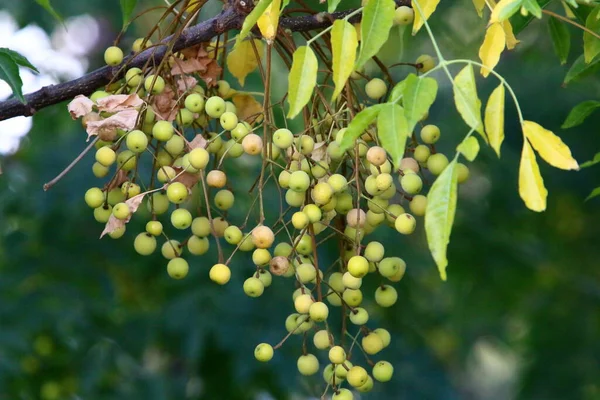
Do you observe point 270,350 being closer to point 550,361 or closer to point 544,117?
point 544,117

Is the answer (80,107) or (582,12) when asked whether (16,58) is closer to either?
(80,107)

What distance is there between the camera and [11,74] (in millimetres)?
1503

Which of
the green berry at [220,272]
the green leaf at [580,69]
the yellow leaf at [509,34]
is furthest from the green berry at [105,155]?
the green leaf at [580,69]

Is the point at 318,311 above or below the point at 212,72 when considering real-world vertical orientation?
below

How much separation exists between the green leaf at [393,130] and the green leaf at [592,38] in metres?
0.54

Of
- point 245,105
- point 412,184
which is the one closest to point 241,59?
point 245,105

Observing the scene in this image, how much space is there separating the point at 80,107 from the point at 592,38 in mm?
890

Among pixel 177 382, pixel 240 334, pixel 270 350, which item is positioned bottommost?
pixel 177 382

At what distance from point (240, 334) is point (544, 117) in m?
1.53

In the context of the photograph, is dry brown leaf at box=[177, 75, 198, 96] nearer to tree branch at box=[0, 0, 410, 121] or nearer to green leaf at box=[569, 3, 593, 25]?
tree branch at box=[0, 0, 410, 121]

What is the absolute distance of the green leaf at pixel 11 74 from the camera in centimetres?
148

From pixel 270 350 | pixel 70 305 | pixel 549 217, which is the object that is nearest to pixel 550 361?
pixel 549 217

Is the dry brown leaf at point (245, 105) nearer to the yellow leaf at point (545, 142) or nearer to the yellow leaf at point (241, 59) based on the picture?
the yellow leaf at point (241, 59)

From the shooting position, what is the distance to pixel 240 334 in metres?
2.79
